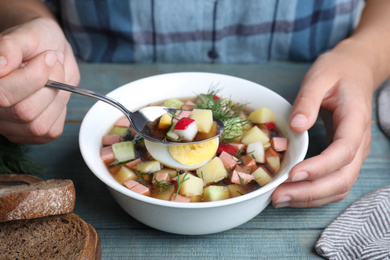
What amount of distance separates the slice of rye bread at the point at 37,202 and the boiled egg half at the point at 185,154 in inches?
15.3

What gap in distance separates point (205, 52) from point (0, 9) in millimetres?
1326

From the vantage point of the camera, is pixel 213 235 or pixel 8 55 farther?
pixel 213 235

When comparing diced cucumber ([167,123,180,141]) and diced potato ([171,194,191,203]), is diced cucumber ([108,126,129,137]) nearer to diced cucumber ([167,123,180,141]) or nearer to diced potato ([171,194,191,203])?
diced cucumber ([167,123,180,141])

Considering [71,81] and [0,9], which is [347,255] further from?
[0,9]

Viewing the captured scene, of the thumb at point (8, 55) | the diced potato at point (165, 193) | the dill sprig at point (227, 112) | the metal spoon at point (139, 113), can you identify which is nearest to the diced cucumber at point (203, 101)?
the dill sprig at point (227, 112)

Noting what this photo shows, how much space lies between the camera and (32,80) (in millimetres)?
1474

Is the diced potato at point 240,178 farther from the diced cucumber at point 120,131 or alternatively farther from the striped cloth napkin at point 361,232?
the diced cucumber at point 120,131

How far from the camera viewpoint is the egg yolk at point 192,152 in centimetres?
165

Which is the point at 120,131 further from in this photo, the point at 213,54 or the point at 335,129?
the point at 213,54

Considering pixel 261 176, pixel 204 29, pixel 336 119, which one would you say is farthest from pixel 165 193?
pixel 204 29

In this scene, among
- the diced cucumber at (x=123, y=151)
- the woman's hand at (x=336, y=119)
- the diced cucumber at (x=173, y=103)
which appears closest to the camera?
the woman's hand at (x=336, y=119)

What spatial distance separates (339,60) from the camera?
2.01 m

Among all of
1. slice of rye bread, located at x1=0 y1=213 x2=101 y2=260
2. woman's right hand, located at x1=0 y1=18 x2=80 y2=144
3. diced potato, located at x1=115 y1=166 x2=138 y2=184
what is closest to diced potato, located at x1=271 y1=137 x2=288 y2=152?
diced potato, located at x1=115 y1=166 x2=138 y2=184

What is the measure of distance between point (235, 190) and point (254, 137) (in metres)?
0.31
